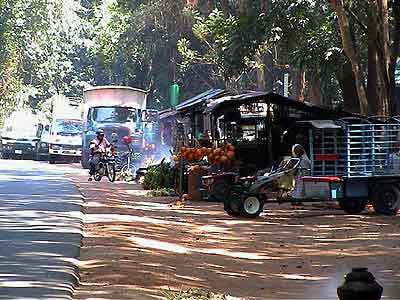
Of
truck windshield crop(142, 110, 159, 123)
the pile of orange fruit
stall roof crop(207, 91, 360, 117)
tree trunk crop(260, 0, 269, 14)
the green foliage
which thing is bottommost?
the green foliage

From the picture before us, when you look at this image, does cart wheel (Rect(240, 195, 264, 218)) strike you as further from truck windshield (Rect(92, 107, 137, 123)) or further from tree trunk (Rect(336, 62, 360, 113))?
truck windshield (Rect(92, 107, 137, 123))

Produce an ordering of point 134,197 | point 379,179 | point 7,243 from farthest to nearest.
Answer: point 134,197 < point 379,179 < point 7,243

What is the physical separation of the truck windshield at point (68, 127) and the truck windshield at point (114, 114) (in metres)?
7.99

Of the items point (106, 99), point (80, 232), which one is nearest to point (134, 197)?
point (80, 232)

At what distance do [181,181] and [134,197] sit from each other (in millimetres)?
1625

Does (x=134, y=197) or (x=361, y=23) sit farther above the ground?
(x=361, y=23)

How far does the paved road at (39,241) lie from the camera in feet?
30.9

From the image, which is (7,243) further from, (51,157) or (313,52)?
(51,157)

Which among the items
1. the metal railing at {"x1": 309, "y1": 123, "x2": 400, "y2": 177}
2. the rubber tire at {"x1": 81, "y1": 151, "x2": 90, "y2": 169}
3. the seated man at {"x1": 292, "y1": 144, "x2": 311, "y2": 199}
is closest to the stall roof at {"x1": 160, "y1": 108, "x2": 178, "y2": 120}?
the rubber tire at {"x1": 81, "y1": 151, "x2": 90, "y2": 169}

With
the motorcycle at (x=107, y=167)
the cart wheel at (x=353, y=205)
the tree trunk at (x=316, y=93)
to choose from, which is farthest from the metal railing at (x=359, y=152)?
the motorcycle at (x=107, y=167)

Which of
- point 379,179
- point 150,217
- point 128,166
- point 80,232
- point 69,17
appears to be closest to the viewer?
point 80,232

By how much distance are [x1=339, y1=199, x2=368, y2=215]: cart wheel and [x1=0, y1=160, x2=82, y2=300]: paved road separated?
18.9ft

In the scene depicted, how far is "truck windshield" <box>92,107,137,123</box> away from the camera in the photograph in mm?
35875

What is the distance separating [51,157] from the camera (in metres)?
44.2
